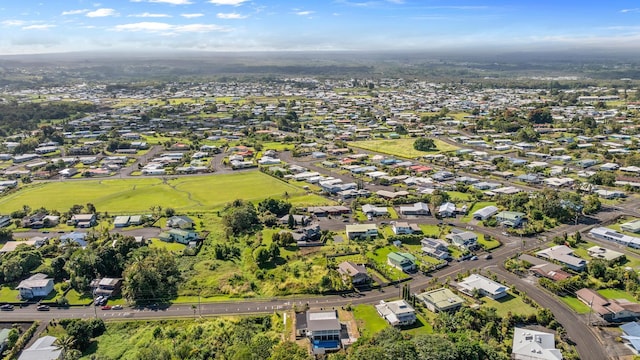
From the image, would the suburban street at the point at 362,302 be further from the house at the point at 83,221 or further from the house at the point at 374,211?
the house at the point at 83,221

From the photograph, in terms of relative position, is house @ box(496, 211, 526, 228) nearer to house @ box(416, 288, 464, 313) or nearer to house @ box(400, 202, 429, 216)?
house @ box(400, 202, 429, 216)

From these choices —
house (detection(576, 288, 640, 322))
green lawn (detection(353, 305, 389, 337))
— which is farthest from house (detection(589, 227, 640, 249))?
green lawn (detection(353, 305, 389, 337))

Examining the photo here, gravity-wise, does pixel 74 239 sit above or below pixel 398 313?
above

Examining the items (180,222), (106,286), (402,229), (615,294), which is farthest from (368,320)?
(180,222)

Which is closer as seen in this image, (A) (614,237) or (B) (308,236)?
(A) (614,237)

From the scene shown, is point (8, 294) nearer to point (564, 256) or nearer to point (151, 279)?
point (151, 279)

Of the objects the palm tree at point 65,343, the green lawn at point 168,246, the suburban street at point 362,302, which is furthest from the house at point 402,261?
the palm tree at point 65,343

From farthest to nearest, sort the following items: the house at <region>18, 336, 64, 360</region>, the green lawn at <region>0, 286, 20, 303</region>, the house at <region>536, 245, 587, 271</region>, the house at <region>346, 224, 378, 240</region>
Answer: the house at <region>346, 224, 378, 240</region> < the house at <region>536, 245, 587, 271</region> < the green lawn at <region>0, 286, 20, 303</region> < the house at <region>18, 336, 64, 360</region>
